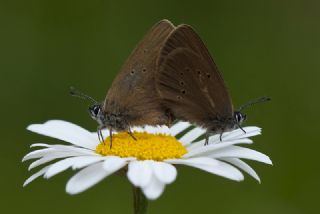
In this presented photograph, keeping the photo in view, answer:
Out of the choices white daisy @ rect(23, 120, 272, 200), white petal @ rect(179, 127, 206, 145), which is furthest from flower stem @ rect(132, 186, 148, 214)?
white petal @ rect(179, 127, 206, 145)

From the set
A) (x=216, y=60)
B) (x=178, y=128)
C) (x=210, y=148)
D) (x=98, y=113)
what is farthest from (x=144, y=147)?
(x=216, y=60)

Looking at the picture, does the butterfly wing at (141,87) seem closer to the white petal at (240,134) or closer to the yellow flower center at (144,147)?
the yellow flower center at (144,147)

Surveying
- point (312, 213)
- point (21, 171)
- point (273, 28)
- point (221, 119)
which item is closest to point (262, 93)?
point (273, 28)

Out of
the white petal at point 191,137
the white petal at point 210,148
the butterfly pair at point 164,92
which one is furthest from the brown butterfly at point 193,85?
the white petal at point 191,137

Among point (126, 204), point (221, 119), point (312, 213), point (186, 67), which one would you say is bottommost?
point (312, 213)

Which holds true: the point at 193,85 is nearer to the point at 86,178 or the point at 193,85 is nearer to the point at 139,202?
the point at 139,202

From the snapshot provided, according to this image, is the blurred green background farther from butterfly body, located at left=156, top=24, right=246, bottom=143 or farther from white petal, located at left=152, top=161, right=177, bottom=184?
white petal, located at left=152, top=161, right=177, bottom=184

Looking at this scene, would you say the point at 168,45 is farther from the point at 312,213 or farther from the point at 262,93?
the point at 262,93

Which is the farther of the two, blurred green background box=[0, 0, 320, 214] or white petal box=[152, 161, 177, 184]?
blurred green background box=[0, 0, 320, 214]
